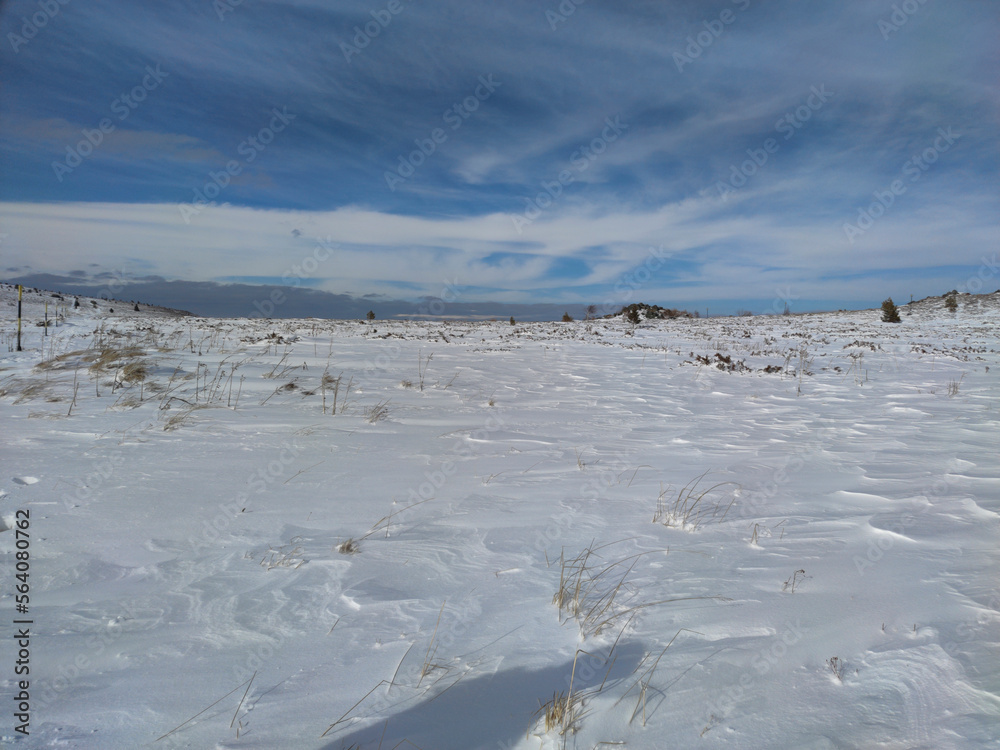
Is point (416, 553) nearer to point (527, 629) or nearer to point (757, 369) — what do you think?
point (527, 629)

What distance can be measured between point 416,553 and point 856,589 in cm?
213

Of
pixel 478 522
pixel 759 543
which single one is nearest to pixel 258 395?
pixel 478 522

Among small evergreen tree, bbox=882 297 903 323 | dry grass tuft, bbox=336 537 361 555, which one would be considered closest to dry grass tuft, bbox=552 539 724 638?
dry grass tuft, bbox=336 537 361 555

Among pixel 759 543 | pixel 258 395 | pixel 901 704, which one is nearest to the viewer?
pixel 901 704

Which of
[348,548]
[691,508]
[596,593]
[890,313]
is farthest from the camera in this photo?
[890,313]

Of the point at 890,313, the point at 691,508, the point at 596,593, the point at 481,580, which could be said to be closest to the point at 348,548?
the point at 481,580

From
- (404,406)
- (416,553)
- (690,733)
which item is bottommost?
(690,733)

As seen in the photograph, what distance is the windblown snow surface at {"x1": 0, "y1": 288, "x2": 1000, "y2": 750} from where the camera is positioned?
1507mm

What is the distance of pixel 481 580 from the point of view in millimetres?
2275

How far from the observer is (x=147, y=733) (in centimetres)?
136

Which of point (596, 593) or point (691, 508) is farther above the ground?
point (691, 508)

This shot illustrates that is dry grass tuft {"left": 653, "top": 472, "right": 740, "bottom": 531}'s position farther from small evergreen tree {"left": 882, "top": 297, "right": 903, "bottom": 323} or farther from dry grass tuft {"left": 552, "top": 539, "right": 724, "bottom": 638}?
small evergreen tree {"left": 882, "top": 297, "right": 903, "bottom": 323}

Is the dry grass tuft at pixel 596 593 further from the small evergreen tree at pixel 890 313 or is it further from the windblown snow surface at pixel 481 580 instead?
the small evergreen tree at pixel 890 313

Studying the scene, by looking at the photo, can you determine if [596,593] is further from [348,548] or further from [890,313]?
[890,313]
